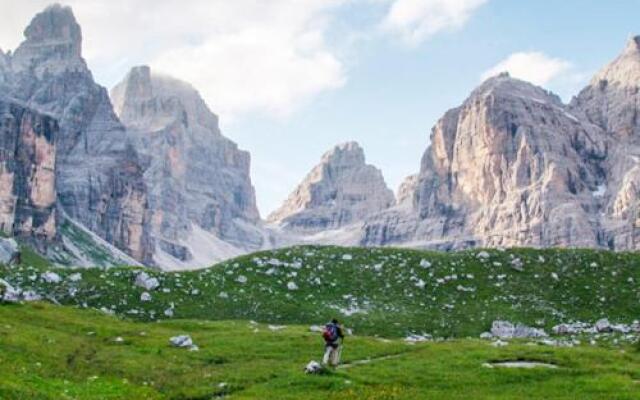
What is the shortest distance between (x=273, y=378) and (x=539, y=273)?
47057mm

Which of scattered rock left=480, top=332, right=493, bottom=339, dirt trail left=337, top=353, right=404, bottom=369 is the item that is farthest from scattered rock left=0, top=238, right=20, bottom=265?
dirt trail left=337, top=353, right=404, bottom=369

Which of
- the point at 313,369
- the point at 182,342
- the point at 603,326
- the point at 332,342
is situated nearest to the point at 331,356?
the point at 332,342

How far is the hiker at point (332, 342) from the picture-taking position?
116ft

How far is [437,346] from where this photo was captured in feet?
141

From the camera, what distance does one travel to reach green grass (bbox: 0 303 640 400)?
96.3ft

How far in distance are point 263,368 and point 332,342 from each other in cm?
354

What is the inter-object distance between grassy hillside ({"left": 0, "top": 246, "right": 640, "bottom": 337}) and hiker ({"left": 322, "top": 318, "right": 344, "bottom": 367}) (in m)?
23.6

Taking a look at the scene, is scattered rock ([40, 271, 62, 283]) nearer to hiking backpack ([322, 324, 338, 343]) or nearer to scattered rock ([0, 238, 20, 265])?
hiking backpack ([322, 324, 338, 343])

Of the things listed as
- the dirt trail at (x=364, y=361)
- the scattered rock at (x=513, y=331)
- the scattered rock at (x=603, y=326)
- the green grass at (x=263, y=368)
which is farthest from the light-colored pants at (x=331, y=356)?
the scattered rock at (x=603, y=326)

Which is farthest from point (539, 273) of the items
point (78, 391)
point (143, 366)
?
point (78, 391)

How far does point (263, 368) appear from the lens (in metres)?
35.2

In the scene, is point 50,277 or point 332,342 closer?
point 332,342

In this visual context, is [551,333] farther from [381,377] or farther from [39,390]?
[39,390]

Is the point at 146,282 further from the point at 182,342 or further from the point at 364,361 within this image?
the point at 364,361
